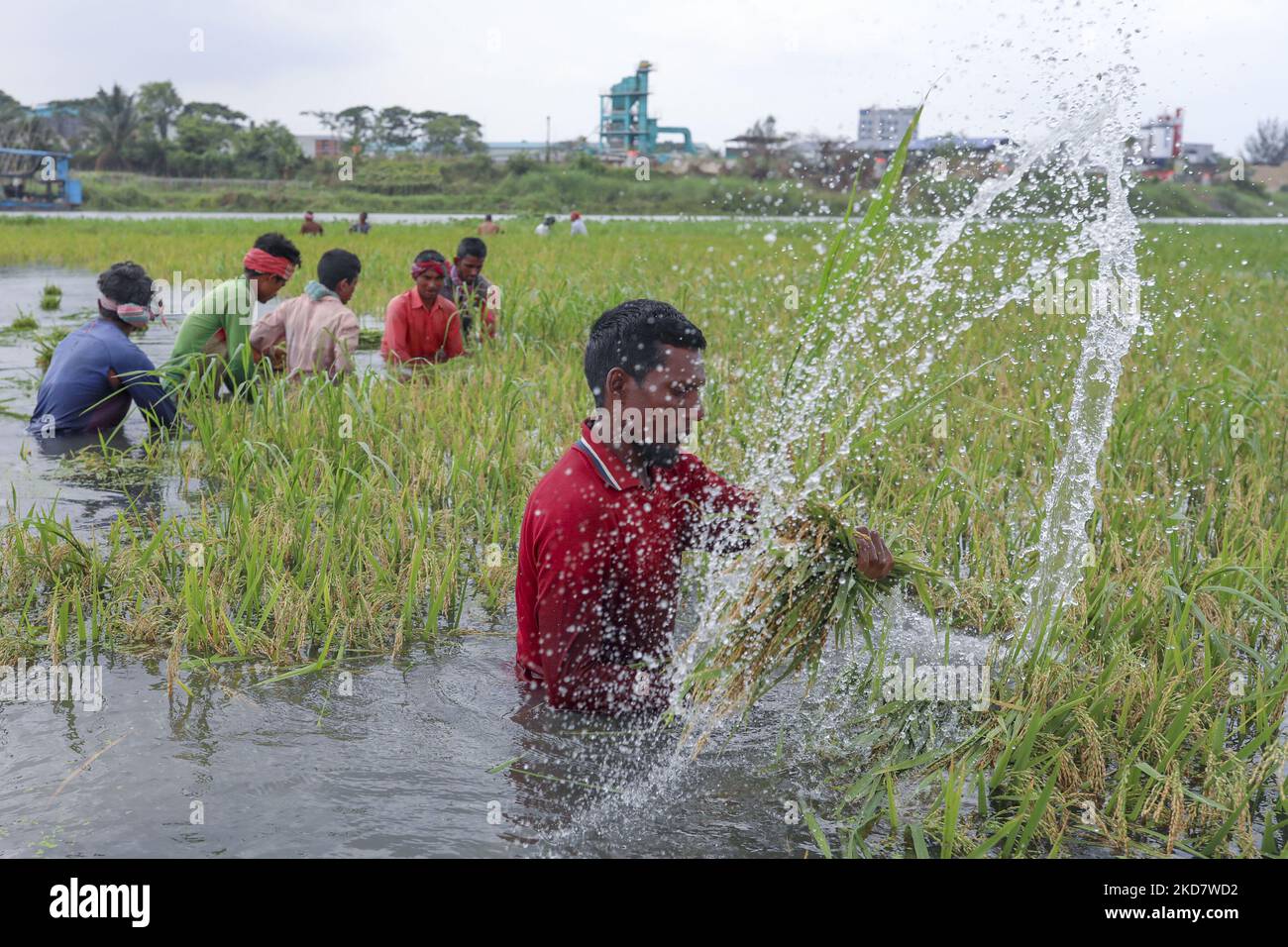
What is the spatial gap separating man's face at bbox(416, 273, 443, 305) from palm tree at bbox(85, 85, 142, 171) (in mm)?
51403

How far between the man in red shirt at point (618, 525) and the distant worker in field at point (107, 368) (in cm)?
365

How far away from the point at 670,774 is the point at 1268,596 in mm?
1822

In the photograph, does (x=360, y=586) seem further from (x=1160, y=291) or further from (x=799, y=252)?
(x=799, y=252)

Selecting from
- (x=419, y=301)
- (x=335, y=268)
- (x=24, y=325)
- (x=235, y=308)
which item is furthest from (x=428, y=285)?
(x=24, y=325)

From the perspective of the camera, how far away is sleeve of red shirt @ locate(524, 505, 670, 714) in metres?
2.49

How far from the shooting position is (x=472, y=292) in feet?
26.2

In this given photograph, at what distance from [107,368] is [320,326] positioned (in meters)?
1.11

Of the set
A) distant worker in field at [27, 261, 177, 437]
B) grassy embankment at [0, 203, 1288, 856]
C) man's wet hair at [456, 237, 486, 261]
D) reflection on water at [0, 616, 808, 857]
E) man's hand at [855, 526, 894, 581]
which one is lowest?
reflection on water at [0, 616, 808, 857]

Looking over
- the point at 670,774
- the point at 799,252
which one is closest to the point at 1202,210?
the point at 799,252

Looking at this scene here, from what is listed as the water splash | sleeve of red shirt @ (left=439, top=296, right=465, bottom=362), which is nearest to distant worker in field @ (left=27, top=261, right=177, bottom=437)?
sleeve of red shirt @ (left=439, top=296, right=465, bottom=362)

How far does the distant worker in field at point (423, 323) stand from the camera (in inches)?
269

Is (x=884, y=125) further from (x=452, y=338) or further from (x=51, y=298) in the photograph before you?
(x=51, y=298)

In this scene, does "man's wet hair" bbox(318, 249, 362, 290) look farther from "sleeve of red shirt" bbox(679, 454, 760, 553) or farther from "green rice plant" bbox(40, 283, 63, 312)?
"green rice plant" bbox(40, 283, 63, 312)
